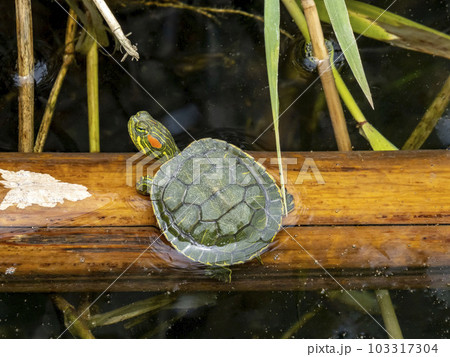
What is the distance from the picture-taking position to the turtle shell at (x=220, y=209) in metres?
1.34

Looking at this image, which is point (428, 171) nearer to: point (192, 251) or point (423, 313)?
point (192, 251)

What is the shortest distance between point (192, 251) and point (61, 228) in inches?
16.7

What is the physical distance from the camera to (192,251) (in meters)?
1.36

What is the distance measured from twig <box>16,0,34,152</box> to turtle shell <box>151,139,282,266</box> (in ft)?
1.98

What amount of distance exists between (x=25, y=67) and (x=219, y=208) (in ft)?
3.12

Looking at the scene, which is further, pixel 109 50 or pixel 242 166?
pixel 109 50

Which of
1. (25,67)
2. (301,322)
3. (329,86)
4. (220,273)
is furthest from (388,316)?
(25,67)

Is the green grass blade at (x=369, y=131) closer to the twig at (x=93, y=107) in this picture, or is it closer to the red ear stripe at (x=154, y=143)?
the red ear stripe at (x=154, y=143)

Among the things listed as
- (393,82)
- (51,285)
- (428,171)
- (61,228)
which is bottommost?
(51,285)
